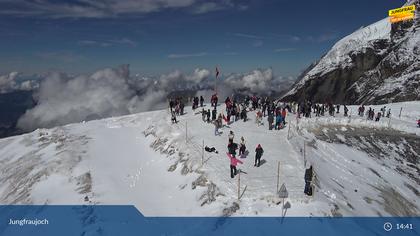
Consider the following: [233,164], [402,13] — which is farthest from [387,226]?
[402,13]

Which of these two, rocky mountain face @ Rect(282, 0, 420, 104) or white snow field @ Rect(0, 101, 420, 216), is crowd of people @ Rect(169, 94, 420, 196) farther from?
rocky mountain face @ Rect(282, 0, 420, 104)

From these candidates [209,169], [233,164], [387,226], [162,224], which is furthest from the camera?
[209,169]

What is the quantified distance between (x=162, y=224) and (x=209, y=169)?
614cm

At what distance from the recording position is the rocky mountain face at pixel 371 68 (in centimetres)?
12706

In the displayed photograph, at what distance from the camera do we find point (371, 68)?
490 feet

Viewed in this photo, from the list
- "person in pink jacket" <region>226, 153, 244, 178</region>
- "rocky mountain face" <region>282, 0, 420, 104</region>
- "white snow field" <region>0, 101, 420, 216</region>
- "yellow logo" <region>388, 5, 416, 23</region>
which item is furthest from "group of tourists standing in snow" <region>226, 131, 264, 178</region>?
"yellow logo" <region>388, 5, 416, 23</region>

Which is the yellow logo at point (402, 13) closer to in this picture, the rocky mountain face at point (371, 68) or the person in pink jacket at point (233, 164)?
the rocky mountain face at point (371, 68)

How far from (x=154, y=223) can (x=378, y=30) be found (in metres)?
168

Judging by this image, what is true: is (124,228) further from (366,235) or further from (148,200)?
(366,235)

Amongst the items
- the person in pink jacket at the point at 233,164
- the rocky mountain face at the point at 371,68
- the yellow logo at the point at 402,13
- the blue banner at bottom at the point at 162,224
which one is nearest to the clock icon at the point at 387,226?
the blue banner at bottom at the point at 162,224

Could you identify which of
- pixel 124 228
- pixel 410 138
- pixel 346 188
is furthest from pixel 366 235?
pixel 410 138

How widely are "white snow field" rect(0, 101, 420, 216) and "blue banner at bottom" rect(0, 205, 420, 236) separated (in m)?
0.70

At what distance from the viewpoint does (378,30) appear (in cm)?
16000

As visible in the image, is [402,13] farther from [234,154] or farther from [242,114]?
[234,154]
